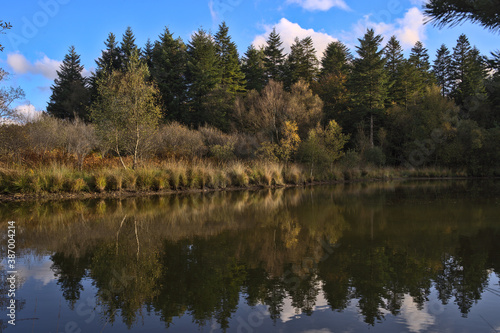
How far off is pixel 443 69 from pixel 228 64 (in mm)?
37187

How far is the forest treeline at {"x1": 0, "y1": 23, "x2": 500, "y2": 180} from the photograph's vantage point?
2742 centimetres

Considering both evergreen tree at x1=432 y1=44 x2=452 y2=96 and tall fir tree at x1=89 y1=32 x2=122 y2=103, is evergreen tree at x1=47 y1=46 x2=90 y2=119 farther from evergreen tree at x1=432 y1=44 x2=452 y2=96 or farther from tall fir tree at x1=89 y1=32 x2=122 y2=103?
evergreen tree at x1=432 y1=44 x2=452 y2=96

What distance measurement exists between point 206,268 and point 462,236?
255 inches

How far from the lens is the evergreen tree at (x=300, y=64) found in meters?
48.6

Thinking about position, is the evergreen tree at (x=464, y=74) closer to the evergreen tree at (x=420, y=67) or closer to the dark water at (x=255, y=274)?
the evergreen tree at (x=420, y=67)

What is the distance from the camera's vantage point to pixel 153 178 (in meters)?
18.6

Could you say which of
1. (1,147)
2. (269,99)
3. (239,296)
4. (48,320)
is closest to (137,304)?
(48,320)

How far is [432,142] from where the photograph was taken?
39688mm

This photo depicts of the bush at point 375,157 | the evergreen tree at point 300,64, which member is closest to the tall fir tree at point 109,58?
the evergreen tree at point 300,64

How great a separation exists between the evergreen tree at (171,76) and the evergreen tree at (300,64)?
1501cm

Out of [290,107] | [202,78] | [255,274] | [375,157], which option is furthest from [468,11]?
[202,78]

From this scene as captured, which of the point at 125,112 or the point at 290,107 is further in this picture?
the point at 290,107

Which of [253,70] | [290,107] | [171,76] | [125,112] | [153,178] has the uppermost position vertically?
[253,70]

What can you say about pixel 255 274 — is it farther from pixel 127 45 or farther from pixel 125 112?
pixel 127 45
